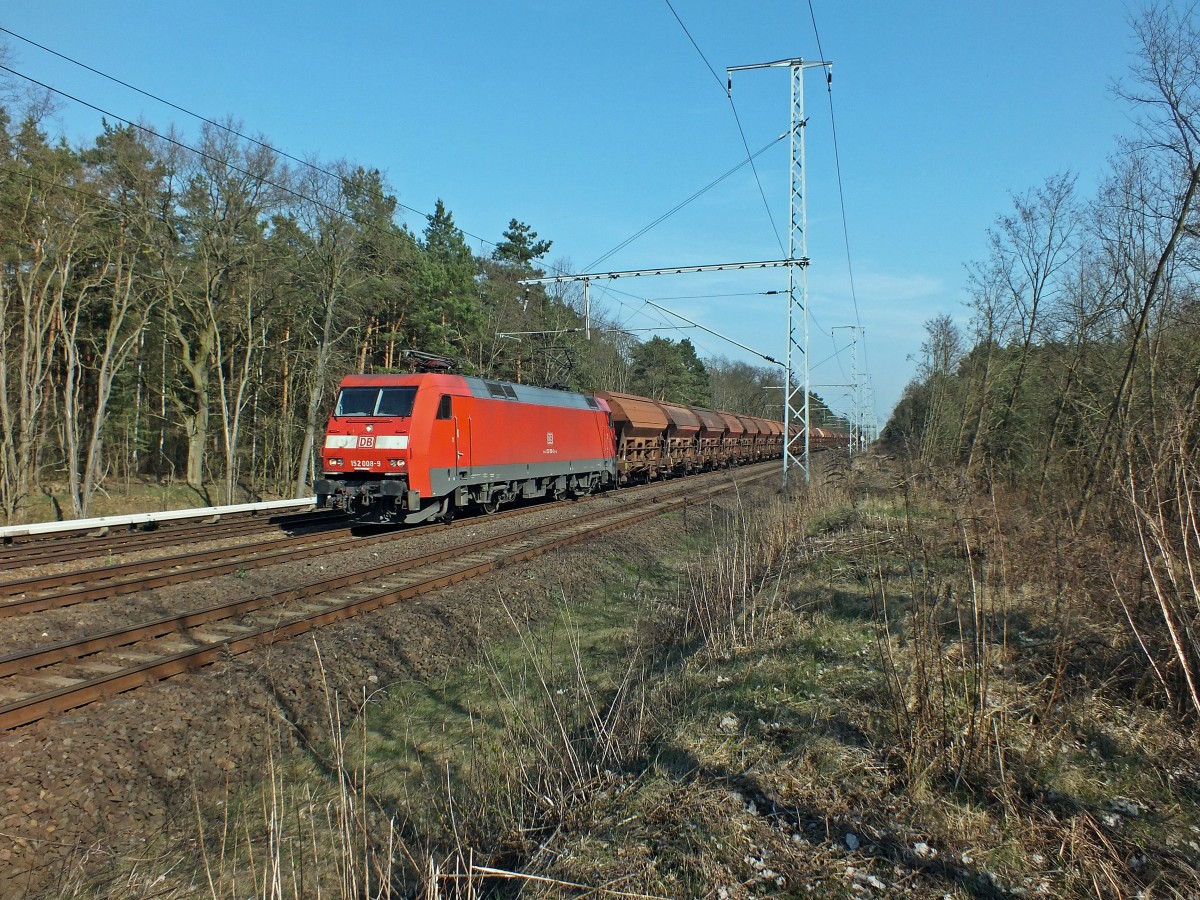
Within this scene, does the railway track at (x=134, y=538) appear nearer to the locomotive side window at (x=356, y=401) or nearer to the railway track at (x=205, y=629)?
the railway track at (x=205, y=629)

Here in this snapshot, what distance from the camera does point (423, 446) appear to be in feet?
44.1

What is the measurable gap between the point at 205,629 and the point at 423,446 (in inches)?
248

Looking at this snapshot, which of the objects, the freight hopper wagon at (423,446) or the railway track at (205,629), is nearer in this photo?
the railway track at (205,629)

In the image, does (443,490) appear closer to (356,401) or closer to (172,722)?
(356,401)

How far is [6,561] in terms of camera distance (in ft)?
34.9

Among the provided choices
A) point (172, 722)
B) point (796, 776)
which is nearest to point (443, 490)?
point (172, 722)

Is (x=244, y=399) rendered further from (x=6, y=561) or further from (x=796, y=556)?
(x=796, y=556)

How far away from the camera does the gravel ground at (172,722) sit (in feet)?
13.3

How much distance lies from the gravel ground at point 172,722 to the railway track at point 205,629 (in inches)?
6.1

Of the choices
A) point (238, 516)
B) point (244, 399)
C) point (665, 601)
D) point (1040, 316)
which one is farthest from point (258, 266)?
point (1040, 316)

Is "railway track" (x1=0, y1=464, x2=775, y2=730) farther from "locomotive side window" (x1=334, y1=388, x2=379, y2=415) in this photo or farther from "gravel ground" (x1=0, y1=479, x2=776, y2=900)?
"locomotive side window" (x1=334, y1=388, x2=379, y2=415)

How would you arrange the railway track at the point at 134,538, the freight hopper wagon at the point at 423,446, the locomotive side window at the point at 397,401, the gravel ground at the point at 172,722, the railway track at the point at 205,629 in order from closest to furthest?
1. the gravel ground at the point at 172,722
2. the railway track at the point at 205,629
3. the railway track at the point at 134,538
4. the freight hopper wagon at the point at 423,446
5. the locomotive side window at the point at 397,401

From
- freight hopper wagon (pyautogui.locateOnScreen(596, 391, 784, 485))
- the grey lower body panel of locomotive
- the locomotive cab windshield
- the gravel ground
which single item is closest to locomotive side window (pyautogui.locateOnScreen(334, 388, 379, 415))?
the locomotive cab windshield

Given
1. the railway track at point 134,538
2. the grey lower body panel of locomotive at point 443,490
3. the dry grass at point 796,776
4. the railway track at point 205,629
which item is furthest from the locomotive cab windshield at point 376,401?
the dry grass at point 796,776
